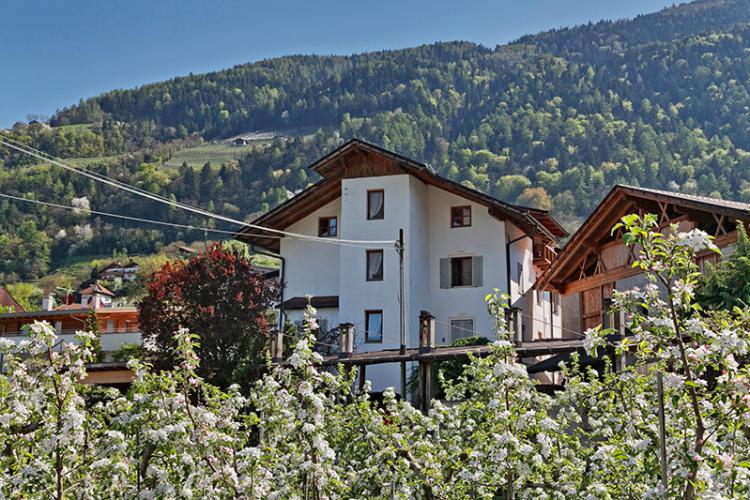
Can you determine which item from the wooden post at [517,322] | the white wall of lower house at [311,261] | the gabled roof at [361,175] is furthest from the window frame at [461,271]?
the wooden post at [517,322]

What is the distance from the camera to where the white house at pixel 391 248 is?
41.2 metres

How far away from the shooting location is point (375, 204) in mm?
42438

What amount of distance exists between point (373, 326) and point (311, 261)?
197 inches

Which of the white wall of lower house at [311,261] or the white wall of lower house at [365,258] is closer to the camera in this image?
the white wall of lower house at [365,258]

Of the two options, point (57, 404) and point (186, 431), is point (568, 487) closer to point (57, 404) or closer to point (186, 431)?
point (186, 431)

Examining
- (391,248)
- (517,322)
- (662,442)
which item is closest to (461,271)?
(391,248)

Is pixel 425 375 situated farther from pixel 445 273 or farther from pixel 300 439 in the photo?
pixel 300 439

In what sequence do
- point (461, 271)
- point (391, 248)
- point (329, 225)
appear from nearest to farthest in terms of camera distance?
point (391, 248), point (461, 271), point (329, 225)

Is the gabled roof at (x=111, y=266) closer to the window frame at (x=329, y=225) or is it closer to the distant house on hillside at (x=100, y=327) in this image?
the distant house on hillside at (x=100, y=327)

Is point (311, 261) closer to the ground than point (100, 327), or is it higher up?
higher up

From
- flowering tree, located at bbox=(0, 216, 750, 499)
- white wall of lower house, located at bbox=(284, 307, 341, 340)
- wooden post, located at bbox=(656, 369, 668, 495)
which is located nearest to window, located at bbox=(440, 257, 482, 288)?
white wall of lower house, located at bbox=(284, 307, 341, 340)

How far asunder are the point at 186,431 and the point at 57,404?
155cm

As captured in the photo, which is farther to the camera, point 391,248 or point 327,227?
point 327,227

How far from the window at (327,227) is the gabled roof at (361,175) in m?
0.66
